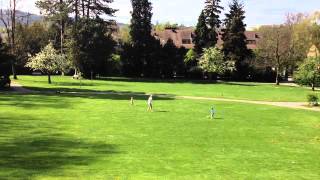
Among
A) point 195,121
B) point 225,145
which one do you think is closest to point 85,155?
point 225,145

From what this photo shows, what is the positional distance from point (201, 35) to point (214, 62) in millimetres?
8411

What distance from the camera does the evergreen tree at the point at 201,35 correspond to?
310ft

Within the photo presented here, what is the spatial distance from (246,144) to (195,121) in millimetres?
8421

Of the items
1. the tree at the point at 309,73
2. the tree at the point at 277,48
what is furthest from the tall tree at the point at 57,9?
the tree at the point at 309,73

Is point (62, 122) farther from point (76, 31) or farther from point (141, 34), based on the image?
point (141, 34)

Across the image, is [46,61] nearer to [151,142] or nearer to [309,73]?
[309,73]

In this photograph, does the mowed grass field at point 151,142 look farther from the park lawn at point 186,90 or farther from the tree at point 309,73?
the park lawn at point 186,90

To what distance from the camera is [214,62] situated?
89062 millimetres

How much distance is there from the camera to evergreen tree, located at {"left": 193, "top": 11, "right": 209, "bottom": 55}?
94.4 metres

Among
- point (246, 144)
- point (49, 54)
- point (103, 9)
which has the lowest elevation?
point (246, 144)

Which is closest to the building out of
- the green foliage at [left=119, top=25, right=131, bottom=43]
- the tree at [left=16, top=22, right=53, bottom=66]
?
the green foliage at [left=119, top=25, right=131, bottom=43]

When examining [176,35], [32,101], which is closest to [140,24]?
[176,35]

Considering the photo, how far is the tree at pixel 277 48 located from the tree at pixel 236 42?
12.7 ft

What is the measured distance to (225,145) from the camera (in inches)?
953
